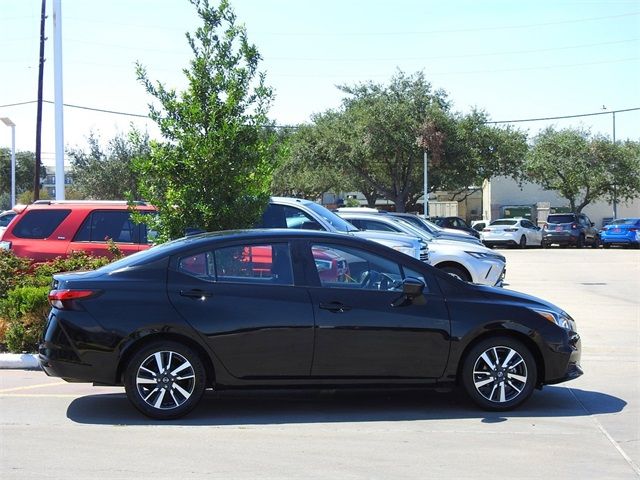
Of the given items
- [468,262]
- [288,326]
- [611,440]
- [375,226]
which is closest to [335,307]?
[288,326]

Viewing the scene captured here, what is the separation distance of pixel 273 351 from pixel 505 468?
2165 millimetres

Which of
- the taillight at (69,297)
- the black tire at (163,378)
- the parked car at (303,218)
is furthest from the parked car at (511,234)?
the taillight at (69,297)

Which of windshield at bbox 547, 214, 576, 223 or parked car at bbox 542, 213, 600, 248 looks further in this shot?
windshield at bbox 547, 214, 576, 223

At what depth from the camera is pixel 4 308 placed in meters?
9.75

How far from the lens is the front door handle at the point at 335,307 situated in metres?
6.79

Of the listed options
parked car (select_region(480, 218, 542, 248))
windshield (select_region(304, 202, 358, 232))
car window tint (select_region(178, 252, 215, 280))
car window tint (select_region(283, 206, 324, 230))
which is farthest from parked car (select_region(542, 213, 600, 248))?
car window tint (select_region(178, 252, 215, 280))

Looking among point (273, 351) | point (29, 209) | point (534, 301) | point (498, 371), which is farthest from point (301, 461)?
point (29, 209)

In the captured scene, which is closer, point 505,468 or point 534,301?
point 505,468

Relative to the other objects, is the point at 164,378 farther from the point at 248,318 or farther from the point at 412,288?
the point at 412,288

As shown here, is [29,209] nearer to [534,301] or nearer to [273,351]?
[273,351]

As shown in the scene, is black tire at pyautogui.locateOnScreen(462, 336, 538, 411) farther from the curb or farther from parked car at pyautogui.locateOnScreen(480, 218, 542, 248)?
parked car at pyautogui.locateOnScreen(480, 218, 542, 248)

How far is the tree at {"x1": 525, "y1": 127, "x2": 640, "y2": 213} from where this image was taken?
48.2 metres

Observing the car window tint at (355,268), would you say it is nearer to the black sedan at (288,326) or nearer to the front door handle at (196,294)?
the black sedan at (288,326)

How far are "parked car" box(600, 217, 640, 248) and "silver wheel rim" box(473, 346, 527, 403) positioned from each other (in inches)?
1339
